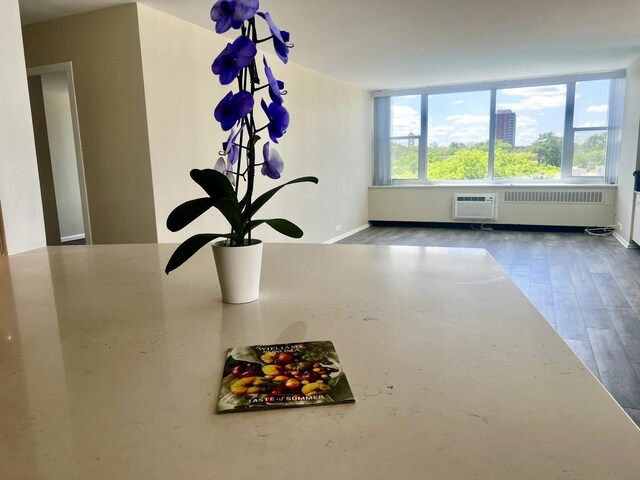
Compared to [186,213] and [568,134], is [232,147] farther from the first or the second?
[568,134]

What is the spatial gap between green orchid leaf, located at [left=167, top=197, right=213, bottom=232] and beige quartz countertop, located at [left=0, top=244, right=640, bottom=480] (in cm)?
19

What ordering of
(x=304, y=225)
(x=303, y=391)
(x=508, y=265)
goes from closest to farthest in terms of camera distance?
1. (x=303, y=391)
2. (x=508, y=265)
3. (x=304, y=225)

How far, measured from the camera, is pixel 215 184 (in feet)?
3.03

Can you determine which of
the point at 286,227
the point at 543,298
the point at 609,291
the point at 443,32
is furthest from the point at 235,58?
the point at 609,291

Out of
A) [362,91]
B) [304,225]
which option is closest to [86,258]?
[304,225]

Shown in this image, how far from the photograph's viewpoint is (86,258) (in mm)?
1502

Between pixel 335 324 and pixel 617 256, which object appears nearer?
pixel 335 324

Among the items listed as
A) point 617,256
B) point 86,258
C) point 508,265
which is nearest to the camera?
point 86,258

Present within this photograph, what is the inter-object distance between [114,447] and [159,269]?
88 centimetres

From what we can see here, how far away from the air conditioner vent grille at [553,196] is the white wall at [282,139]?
8.10 ft

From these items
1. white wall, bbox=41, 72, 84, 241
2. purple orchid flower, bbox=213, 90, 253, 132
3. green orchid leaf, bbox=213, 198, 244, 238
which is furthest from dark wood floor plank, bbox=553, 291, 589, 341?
white wall, bbox=41, 72, 84, 241

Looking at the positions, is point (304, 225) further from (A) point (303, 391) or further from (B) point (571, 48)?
(A) point (303, 391)

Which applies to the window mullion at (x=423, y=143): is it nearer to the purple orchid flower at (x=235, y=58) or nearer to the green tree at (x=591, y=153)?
the green tree at (x=591, y=153)

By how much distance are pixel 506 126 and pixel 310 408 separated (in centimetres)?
790
